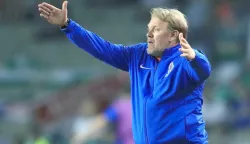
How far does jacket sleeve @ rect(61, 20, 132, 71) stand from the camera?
18.8 ft

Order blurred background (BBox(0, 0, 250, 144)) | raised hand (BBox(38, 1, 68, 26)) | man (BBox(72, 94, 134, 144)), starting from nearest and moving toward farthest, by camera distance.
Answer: raised hand (BBox(38, 1, 68, 26)) < man (BBox(72, 94, 134, 144)) < blurred background (BBox(0, 0, 250, 144))

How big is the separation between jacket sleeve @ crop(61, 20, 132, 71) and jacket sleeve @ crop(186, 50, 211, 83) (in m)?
0.71

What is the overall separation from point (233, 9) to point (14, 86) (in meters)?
4.65

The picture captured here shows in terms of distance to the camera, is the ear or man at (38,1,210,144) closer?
man at (38,1,210,144)

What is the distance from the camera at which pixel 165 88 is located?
541 cm

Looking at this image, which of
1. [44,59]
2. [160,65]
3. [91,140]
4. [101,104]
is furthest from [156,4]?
[160,65]

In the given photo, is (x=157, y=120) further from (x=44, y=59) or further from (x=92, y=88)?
(x=44, y=59)

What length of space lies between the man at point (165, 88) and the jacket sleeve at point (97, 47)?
0.11 m

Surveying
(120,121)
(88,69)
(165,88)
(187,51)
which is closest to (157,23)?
(165,88)

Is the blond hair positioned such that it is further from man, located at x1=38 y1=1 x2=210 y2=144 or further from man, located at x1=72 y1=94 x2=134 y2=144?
man, located at x1=72 y1=94 x2=134 y2=144

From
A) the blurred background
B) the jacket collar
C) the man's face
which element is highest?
the blurred background

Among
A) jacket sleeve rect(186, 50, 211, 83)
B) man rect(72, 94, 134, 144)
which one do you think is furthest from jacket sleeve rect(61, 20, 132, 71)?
man rect(72, 94, 134, 144)

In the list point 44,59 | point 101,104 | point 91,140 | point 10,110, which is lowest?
point 91,140

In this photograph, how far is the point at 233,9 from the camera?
15.9 metres
